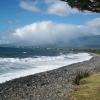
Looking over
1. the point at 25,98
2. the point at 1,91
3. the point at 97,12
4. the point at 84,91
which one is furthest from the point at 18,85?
the point at 97,12

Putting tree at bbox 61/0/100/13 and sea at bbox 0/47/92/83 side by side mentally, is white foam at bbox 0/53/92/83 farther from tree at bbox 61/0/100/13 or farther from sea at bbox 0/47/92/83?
tree at bbox 61/0/100/13

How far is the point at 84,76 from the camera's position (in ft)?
69.6

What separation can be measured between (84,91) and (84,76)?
6.25 m

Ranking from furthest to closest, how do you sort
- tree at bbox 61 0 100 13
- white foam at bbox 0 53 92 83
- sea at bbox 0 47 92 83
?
1. sea at bbox 0 47 92 83
2. white foam at bbox 0 53 92 83
3. tree at bbox 61 0 100 13

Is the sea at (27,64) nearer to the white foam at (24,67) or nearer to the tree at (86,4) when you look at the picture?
the white foam at (24,67)

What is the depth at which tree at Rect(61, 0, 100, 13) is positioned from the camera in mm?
9641

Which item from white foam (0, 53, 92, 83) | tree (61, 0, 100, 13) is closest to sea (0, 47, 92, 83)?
white foam (0, 53, 92, 83)

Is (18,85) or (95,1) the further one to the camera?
(18,85)

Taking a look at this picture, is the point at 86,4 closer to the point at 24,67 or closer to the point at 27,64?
the point at 24,67

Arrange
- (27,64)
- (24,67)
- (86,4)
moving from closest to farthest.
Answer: (86,4) → (24,67) → (27,64)

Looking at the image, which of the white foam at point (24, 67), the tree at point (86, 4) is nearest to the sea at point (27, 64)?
the white foam at point (24, 67)

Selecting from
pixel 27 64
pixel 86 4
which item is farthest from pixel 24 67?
pixel 86 4

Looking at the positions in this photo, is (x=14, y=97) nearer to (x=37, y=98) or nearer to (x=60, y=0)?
(x=37, y=98)

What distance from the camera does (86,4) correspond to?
386 inches
